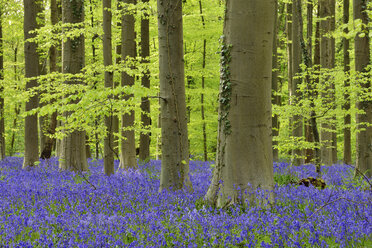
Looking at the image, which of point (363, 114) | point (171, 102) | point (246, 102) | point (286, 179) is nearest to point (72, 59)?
point (171, 102)

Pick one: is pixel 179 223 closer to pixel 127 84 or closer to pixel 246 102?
pixel 246 102

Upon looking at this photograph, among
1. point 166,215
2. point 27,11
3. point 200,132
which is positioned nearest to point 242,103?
point 166,215

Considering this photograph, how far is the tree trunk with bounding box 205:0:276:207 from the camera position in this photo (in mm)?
5164

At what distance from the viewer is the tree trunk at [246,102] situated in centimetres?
516

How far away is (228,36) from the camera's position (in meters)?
5.32

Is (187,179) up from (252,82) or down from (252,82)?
down

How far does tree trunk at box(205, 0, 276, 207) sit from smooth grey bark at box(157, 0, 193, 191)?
5.36 ft

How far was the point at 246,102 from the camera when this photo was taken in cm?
516

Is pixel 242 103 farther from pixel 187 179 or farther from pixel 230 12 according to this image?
pixel 187 179

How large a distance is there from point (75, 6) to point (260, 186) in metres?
9.29

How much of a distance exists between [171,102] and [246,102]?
78.2 inches

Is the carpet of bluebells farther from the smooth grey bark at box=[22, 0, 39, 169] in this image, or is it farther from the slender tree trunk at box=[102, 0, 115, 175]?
the smooth grey bark at box=[22, 0, 39, 169]

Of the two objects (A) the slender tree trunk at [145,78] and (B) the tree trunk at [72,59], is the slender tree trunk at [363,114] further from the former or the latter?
(B) the tree trunk at [72,59]

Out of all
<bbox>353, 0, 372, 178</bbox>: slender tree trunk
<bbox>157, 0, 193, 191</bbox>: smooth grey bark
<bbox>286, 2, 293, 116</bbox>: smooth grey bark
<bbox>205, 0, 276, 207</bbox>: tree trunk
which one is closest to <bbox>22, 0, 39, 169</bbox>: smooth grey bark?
<bbox>157, 0, 193, 191</bbox>: smooth grey bark
